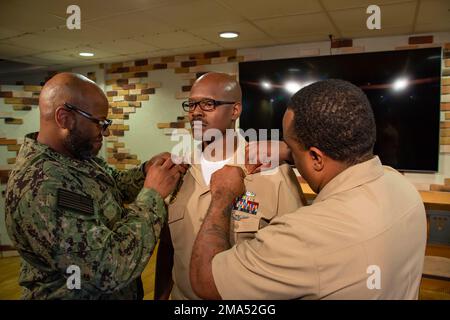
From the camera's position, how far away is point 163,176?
53.0 inches

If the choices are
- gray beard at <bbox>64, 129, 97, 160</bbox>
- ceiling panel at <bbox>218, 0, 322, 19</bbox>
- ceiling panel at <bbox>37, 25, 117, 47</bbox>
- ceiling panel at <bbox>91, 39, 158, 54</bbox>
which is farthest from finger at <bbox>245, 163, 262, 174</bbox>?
ceiling panel at <bbox>91, 39, 158, 54</bbox>

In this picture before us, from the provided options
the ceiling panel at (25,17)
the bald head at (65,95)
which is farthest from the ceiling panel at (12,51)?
the bald head at (65,95)

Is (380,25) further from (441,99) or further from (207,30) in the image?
(207,30)

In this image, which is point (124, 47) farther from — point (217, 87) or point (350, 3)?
point (217, 87)

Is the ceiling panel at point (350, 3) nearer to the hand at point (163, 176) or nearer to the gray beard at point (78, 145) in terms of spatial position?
the hand at point (163, 176)

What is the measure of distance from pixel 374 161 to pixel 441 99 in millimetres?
3228

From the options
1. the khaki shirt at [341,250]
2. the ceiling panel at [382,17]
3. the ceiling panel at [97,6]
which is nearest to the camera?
the khaki shirt at [341,250]

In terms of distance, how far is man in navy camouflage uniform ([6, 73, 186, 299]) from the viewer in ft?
3.36

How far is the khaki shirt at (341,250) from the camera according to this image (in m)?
0.82

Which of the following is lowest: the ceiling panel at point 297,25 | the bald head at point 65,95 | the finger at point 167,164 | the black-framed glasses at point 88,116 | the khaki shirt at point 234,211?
the khaki shirt at point 234,211

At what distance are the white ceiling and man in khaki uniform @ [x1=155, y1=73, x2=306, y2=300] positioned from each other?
54.2 inches

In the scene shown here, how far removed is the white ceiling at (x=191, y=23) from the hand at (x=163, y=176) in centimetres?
179

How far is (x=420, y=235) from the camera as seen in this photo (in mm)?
940
